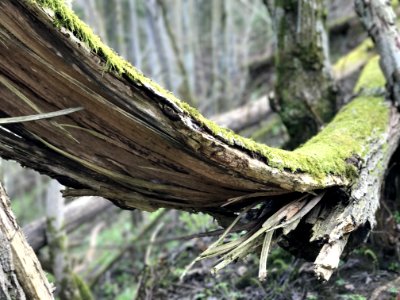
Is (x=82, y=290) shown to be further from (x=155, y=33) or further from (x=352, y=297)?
(x=155, y=33)

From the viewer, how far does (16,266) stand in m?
2.55

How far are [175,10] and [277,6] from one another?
7.51 metres

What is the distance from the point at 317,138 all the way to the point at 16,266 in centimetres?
273

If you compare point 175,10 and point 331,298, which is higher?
point 175,10

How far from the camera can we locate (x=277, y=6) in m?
5.64

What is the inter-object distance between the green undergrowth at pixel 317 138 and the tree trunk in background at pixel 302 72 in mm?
504

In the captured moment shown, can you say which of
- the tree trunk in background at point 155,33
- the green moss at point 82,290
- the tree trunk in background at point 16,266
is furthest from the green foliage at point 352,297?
the tree trunk in background at point 155,33

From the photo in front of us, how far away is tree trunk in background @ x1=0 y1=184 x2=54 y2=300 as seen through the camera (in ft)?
8.16

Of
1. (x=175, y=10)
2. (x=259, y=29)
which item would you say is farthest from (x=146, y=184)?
(x=259, y=29)

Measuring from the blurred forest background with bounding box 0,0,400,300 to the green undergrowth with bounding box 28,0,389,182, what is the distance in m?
0.78

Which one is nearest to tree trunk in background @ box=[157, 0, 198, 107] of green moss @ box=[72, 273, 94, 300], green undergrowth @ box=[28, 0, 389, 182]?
green undergrowth @ box=[28, 0, 389, 182]

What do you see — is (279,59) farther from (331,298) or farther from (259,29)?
(259,29)

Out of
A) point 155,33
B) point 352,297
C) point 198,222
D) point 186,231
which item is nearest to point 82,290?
point 198,222

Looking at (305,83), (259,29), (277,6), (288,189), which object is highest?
(259,29)
